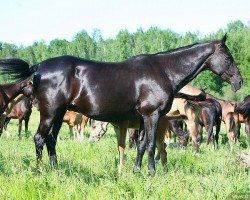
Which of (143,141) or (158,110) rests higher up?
(158,110)

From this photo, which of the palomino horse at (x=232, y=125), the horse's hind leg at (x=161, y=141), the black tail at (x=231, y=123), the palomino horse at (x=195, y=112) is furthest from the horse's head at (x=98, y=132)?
the horse's hind leg at (x=161, y=141)

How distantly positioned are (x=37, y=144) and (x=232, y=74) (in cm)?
392

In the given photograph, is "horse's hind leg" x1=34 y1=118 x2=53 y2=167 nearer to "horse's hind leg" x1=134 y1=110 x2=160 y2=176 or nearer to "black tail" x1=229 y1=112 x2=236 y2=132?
"horse's hind leg" x1=134 y1=110 x2=160 y2=176

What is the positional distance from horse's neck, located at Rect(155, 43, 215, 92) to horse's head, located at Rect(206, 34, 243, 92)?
0.10 metres

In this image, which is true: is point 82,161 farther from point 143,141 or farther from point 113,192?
point 113,192

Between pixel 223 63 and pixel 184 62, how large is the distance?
748mm

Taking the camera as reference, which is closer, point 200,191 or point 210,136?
point 200,191

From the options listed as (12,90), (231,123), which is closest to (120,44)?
(231,123)

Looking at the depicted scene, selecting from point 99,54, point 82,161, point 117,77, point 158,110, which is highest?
point 99,54

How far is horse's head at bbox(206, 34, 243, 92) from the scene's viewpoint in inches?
331

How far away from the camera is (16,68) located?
8.66 m

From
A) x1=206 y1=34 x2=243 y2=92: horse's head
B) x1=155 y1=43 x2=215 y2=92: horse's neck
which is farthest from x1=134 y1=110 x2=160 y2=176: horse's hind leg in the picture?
x1=206 y1=34 x2=243 y2=92: horse's head

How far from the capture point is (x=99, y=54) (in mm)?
127375

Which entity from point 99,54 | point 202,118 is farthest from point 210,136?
point 99,54
